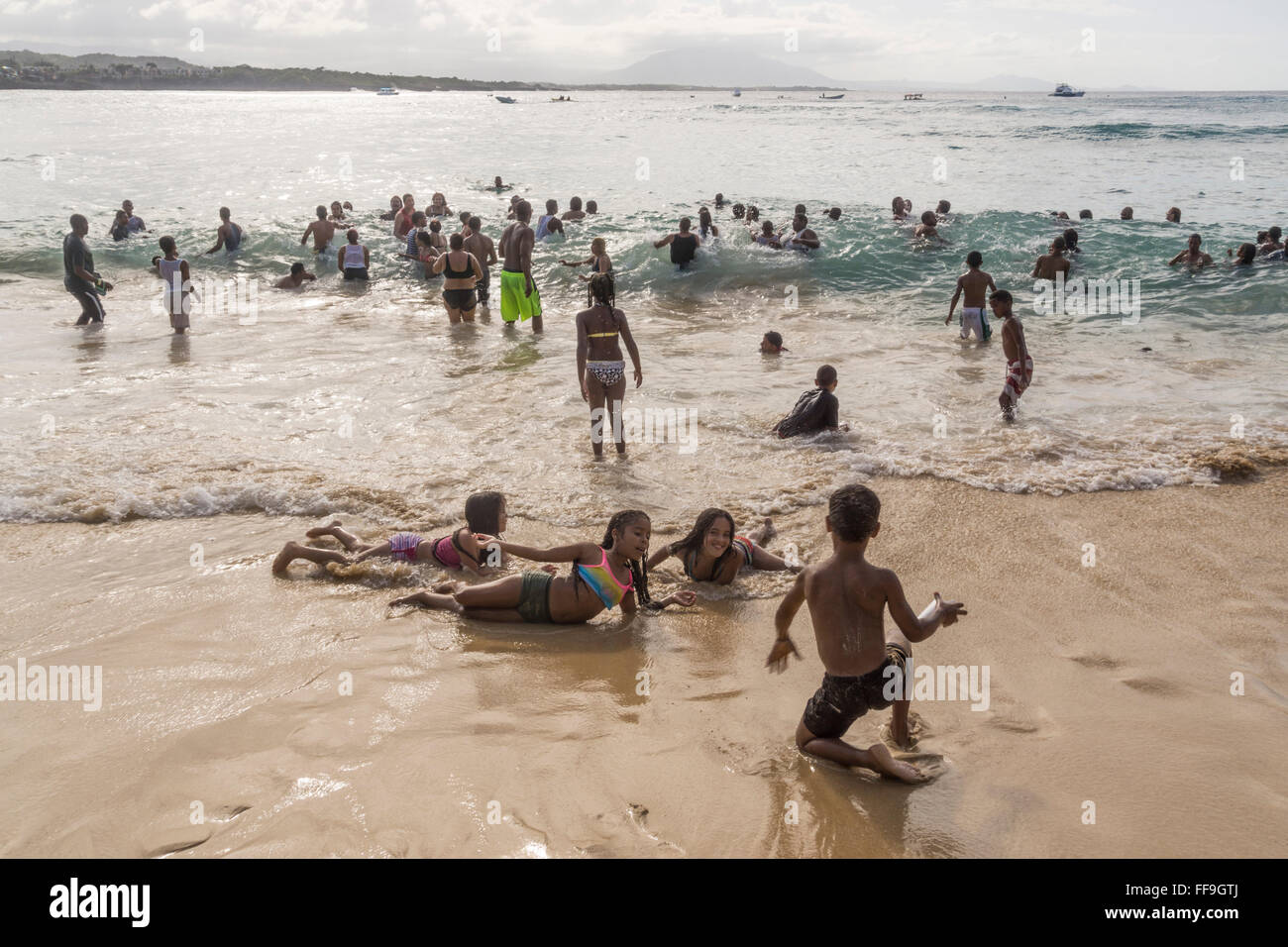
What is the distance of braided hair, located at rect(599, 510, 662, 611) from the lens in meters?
4.84

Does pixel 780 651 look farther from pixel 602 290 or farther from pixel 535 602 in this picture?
pixel 602 290

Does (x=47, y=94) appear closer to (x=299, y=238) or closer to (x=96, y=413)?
(x=299, y=238)

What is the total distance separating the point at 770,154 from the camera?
36312 mm

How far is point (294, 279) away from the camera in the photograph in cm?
1614

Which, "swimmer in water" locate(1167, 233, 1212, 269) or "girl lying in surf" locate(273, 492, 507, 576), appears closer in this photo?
"girl lying in surf" locate(273, 492, 507, 576)

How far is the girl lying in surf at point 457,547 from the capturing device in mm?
5512

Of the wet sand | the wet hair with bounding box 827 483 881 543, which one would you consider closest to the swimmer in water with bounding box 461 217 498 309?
the wet sand

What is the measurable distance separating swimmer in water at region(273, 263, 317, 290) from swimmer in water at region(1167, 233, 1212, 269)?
1559 centimetres

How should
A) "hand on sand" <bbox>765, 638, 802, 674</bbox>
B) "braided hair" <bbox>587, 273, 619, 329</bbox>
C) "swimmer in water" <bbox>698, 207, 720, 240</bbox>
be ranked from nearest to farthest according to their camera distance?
"hand on sand" <bbox>765, 638, 802, 674</bbox>, "braided hair" <bbox>587, 273, 619, 329</bbox>, "swimmer in water" <bbox>698, 207, 720, 240</bbox>

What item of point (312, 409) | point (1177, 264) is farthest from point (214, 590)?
point (1177, 264)

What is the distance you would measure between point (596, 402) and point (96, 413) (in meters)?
5.09

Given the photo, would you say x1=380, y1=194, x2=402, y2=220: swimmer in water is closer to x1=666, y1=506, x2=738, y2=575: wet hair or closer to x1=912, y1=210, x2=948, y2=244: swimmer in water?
x1=912, y1=210, x2=948, y2=244: swimmer in water

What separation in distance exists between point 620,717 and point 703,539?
5.37ft

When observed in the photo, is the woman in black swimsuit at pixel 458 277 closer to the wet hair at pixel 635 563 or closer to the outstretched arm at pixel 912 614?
the wet hair at pixel 635 563
